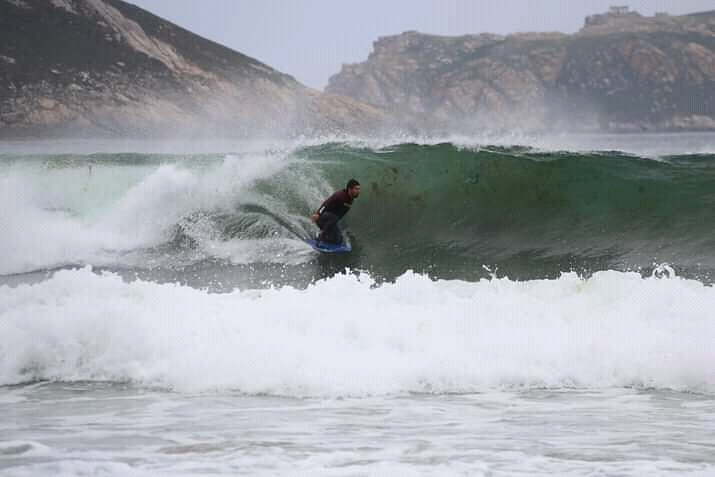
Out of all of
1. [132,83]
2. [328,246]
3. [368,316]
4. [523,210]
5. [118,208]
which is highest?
[132,83]

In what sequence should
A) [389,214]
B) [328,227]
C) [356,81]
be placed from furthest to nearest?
[356,81]
[389,214]
[328,227]

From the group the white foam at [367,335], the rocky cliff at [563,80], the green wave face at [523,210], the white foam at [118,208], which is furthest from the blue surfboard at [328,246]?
the rocky cliff at [563,80]

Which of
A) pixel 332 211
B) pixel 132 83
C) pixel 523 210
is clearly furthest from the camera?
pixel 132 83

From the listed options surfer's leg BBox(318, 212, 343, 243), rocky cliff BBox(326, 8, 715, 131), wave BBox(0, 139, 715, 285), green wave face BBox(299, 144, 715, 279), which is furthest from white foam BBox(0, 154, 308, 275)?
rocky cliff BBox(326, 8, 715, 131)

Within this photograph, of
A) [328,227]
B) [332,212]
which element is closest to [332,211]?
[332,212]

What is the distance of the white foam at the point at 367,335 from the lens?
9.95 metres

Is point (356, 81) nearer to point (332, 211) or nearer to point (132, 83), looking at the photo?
point (132, 83)

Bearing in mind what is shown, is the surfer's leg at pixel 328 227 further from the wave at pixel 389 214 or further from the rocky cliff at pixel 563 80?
the rocky cliff at pixel 563 80

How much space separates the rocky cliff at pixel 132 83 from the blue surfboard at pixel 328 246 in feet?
208

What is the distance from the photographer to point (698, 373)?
32.0 ft

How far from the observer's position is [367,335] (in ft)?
36.0

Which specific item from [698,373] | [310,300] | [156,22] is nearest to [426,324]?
[310,300]

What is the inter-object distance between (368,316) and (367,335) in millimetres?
420

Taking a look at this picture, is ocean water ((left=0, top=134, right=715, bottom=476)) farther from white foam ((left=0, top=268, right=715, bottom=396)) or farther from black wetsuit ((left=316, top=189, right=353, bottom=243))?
black wetsuit ((left=316, top=189, right=353, bottom=243))
